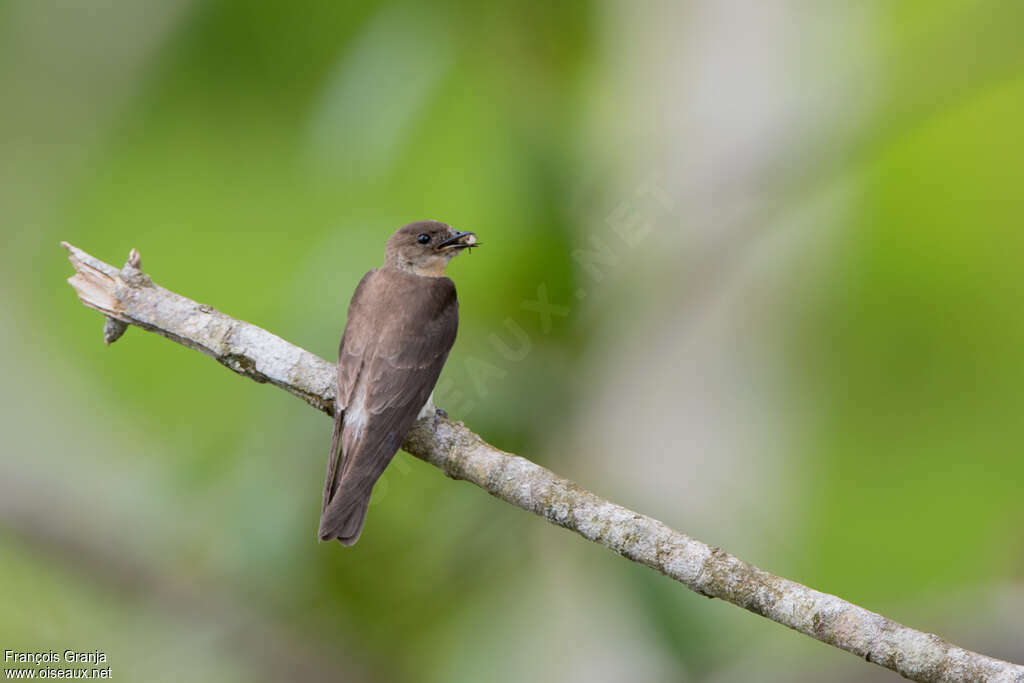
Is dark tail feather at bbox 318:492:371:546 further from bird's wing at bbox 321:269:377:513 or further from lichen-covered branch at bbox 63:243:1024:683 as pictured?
lichen-covered branch at bbox 63:243:1024:683

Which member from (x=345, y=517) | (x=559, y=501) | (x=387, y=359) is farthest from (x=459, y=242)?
(x=559, y=501)

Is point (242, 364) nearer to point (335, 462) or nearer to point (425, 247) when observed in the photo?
point (335, 462)

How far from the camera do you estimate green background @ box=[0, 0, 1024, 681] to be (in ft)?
10.8

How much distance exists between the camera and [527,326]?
3.24 meters

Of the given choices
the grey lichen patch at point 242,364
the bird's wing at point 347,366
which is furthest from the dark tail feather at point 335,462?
the grey lichen patch at point 242,364

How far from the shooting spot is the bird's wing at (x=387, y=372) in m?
2.21

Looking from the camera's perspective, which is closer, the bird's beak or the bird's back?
the bird's back

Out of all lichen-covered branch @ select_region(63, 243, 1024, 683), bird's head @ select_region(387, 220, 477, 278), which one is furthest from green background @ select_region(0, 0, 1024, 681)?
lichen-covered branch @ select_region(63, 243, 1024, 683)

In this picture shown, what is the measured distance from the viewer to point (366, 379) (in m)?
2.26

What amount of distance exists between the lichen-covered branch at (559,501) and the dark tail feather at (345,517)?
0.18 meters

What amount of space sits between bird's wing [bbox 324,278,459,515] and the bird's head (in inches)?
3.5

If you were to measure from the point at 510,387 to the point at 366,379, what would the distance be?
106 cm

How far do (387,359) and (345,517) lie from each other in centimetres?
39

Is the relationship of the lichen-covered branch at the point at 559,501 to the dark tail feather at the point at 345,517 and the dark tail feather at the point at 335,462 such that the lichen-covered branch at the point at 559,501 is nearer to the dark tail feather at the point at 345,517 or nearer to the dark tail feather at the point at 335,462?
the dark tail feather at the point at 335,462
